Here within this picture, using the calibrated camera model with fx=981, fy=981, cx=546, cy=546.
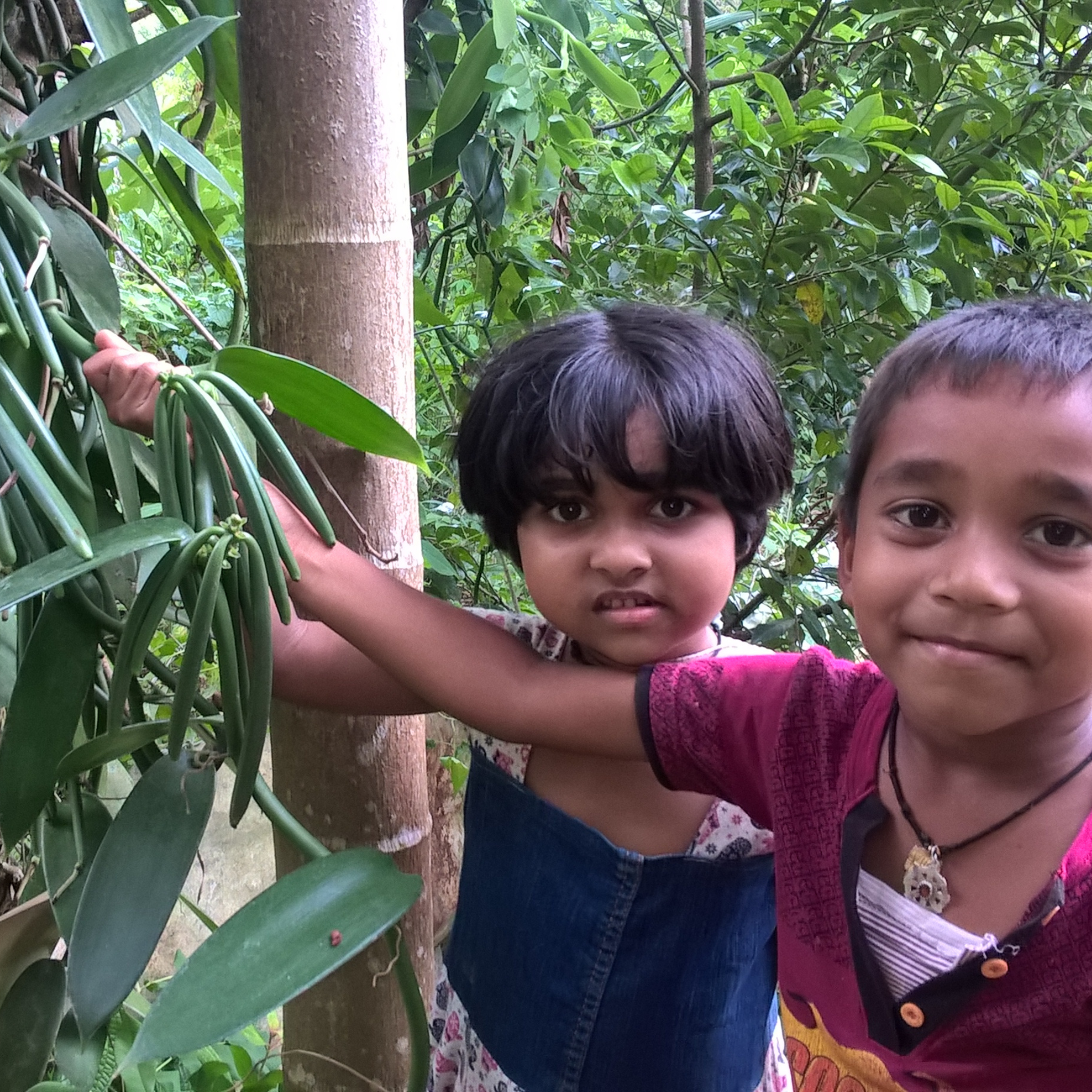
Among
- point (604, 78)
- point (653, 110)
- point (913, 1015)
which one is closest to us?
point (913, 1015)

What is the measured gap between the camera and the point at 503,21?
656mm

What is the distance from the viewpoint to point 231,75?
0.65m

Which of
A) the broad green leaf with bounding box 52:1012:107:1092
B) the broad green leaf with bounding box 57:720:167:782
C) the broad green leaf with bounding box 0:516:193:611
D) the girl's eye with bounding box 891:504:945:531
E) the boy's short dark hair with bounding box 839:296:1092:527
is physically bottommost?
the broad green leaf with bounding box 52:1012:107:1092

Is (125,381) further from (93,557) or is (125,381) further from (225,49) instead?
(225,49)

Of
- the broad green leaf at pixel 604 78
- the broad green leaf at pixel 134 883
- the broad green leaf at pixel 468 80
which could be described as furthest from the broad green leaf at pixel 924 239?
the broad green leaf at pixel 134 883

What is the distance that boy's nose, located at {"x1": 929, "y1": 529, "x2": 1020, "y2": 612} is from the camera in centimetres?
38

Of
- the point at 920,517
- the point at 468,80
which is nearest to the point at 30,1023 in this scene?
the point at 920,517

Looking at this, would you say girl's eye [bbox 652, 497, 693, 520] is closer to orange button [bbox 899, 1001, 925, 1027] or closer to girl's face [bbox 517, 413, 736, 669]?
girl's face [bbox 517, 413, 736, 669]

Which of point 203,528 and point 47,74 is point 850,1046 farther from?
point 47,74

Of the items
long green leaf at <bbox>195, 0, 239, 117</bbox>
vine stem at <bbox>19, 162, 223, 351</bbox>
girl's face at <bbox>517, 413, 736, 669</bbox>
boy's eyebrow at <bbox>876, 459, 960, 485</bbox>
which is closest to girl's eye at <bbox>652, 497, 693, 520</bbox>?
girl's face at <bbox>517, 413, 736, 669</bbox>

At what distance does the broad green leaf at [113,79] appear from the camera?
0.44 meters

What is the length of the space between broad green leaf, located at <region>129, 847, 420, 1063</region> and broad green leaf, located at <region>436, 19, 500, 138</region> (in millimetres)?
540

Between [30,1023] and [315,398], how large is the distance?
34 centimetres

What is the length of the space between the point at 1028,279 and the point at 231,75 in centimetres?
76
